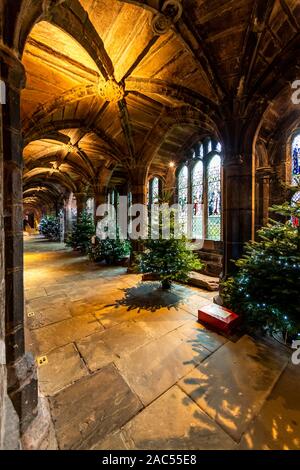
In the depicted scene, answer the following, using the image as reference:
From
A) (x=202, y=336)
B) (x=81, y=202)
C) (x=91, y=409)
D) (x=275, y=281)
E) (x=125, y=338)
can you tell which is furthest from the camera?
(x=81, y=202)

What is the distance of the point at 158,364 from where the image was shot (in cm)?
234

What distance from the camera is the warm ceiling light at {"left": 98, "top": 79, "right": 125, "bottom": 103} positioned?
4352 mm

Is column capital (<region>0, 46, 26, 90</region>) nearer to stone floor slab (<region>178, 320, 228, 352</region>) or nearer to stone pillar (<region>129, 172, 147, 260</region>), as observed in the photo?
stone floor slab (<region>178, 320, 228, 352</region>)

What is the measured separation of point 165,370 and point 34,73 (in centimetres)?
612

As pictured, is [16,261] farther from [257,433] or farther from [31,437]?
[257,433]

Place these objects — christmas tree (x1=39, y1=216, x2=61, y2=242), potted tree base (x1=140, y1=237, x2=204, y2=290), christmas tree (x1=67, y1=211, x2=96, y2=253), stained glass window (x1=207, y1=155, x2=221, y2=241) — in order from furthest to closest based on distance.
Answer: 1. christmas tree (x1=39, y1=216, x2=61, y2=242)
2. christmas tree (x1=67, y1=211, x2=96, y2=253)
3. stained glass window (x1=207, y1=155, x2=221, y2=241)
4. potted tree base (x1=140, y1=237, x2=204, y2=290)

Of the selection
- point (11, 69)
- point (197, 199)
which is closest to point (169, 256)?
point (11, 69)

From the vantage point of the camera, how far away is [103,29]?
317cm

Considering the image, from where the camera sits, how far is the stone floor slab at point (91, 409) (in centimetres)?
153

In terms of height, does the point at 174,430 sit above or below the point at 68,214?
below

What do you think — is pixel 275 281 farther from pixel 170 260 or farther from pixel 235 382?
pixel 170 260

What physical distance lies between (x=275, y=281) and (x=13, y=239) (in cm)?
319

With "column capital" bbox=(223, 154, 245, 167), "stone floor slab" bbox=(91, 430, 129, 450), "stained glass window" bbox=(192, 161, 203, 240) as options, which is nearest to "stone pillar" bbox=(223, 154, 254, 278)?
"column capital" bbox=(223, 154, 245, 167)

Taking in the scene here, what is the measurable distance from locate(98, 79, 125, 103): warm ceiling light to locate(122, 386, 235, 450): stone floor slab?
18.9 feet
